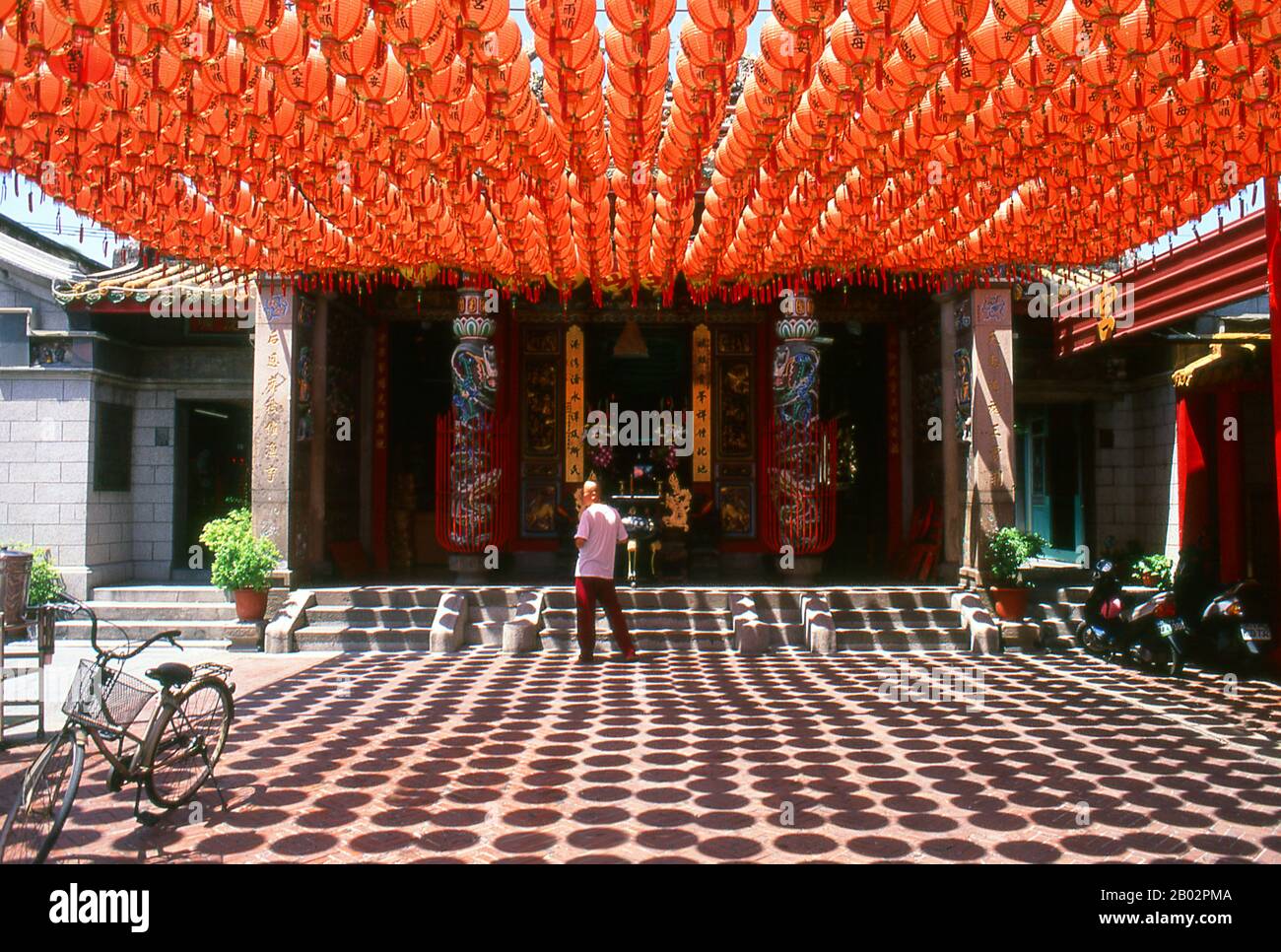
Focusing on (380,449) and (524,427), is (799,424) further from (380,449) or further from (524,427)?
(380,449)

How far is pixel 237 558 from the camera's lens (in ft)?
29.6

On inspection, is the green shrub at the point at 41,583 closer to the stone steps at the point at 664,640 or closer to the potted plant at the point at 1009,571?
the stone steps at the point at 664,640

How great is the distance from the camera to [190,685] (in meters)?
4.34

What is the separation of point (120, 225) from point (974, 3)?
6.17 metres

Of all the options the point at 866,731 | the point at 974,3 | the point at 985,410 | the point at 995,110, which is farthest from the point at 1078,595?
the point at 974,3

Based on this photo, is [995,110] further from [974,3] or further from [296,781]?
[296,781]

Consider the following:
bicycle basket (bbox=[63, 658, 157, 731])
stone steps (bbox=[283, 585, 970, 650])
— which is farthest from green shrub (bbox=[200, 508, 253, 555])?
bicycle basket (bbox=[63, 658, 157, 731])

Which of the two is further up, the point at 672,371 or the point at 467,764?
the point at 672,371

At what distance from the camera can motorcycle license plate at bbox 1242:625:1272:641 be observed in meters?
7.02

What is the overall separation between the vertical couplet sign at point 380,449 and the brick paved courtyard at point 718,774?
222 inches

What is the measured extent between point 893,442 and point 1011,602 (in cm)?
425

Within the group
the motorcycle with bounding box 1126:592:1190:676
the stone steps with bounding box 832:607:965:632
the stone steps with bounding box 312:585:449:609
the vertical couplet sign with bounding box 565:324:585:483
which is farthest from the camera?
the vertical couplet sign with bounding box 565:324:585:483

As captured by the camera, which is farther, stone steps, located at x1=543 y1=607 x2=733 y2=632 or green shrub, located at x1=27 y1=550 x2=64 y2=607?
stone steps, located at x1=543 y1=607 x2=733 y2=632

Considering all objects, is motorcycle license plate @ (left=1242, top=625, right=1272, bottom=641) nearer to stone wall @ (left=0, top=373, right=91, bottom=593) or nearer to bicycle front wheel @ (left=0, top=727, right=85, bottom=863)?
bicycle front wheel @ (left=0, top=727, right=85, bottom=863)
